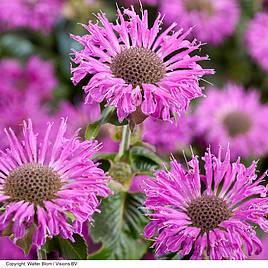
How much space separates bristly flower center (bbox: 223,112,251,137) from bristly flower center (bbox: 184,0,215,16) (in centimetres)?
20

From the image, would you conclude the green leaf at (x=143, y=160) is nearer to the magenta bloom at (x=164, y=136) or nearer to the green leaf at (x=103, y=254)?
the green leaf at (x=103, y=254)

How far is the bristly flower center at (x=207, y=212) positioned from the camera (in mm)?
659

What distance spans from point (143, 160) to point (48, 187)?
0.15 m

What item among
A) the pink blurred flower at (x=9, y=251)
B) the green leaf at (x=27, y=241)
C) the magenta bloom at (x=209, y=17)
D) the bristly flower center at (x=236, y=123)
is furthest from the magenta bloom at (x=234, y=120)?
the green leaf at (x=27, y=241)

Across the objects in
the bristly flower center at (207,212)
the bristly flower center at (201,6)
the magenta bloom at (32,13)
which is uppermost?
the bristly flower center at (201,6)

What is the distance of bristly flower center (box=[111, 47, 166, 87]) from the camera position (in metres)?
0.70

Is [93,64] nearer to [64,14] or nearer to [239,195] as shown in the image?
[239,195]

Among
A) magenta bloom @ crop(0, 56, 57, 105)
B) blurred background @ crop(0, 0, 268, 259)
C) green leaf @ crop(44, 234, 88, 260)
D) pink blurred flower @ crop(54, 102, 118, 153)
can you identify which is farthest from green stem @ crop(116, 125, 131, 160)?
magenta bloom @ crop(0, 56, 57, 105)

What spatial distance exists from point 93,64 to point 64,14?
27.4 inches

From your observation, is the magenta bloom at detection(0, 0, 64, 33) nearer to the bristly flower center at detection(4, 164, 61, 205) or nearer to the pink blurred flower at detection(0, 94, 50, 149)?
the pink blurred flower at detection(0, 94, 50, 149)

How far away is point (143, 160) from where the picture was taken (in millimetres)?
794

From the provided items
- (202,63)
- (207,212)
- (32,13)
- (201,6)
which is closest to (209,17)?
(201,6)

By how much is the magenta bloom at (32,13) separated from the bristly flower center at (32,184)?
72 centimetres

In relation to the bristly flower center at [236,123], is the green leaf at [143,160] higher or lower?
higher
